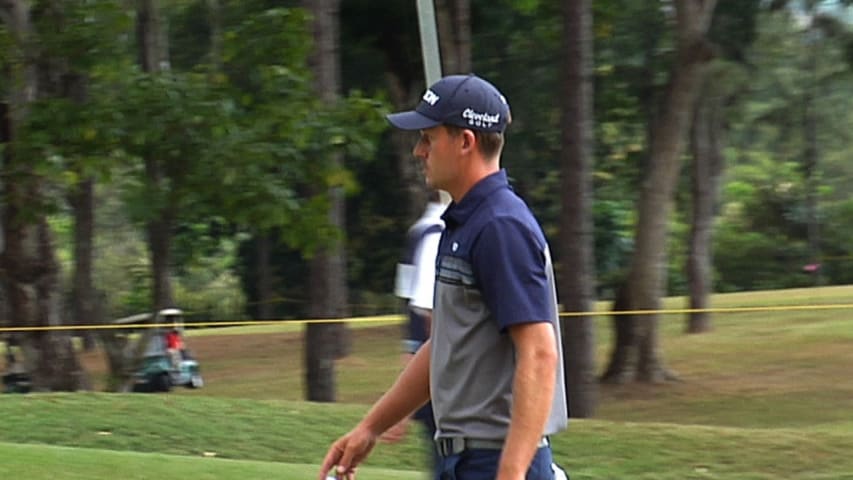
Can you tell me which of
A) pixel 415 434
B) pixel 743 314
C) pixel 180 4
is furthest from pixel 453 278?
pixel 743 314

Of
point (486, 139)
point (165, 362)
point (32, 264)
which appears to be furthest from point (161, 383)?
point (486, 139)

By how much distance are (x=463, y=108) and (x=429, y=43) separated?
26.3ft

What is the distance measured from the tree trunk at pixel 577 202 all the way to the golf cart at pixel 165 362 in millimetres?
5561

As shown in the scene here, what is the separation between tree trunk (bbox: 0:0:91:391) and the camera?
1474 centimetres

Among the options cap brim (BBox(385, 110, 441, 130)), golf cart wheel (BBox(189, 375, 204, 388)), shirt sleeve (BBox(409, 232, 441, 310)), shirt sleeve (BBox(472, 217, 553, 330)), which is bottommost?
golf cart wheel (BBox(189, 375, 204, 388))

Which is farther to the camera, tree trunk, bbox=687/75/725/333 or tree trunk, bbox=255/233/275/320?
tree trunk, bbox=255/233/275/320

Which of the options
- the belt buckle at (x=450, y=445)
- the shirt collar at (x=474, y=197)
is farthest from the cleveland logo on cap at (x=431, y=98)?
the belt buckle at (x=450, y=445)

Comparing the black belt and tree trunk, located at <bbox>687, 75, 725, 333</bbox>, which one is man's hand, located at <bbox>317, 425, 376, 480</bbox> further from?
tree trunk, located at <bbox>687, 75, 725, 333</bbox>

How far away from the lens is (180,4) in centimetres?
2516

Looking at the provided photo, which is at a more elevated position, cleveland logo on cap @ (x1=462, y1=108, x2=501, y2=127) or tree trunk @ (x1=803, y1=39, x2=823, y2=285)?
cleveland logo on cap @ (x1=462, y1=108, x2=501, y2=127)

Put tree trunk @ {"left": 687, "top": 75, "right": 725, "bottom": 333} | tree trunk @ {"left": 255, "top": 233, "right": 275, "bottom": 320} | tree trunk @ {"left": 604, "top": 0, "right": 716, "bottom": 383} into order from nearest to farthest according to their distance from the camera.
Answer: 1. tree trunk @ {"left": 604, "top": 0, "right": 716, "bottom": 383}
2. tree trunk @ {"left": 687, "top": 75, "right": 725, "bottom": 333}
3. tree trunk @ {"left": 255, "top": 233, "right": 275, "bottom": 320}

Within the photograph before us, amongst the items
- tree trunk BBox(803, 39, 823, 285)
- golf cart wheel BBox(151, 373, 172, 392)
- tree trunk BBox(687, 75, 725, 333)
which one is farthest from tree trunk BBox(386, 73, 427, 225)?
tree trunk BBox(803, 39, 823, 285)

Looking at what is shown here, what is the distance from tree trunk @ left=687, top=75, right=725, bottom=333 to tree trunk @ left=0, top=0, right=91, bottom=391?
1230 centimetres

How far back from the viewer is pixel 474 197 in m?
3.47
